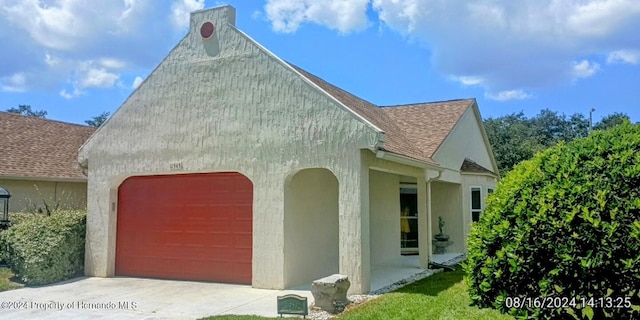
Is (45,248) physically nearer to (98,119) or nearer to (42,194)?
(42,194)

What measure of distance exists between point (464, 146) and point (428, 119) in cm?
177

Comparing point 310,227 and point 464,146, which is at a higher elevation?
point 464,146

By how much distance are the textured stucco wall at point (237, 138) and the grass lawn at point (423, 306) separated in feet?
3.73

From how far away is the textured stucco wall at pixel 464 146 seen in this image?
16664 millimetres

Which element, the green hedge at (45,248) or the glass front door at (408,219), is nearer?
the green hedge at (45,248)

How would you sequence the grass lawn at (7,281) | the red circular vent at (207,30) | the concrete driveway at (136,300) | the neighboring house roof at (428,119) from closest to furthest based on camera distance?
the concrete driveway at (136,300) → the grass lawn at (7,281) → the red circular vent at (207,30) → the neighboring house roof at (428,119)

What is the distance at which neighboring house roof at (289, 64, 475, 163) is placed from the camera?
15547mm

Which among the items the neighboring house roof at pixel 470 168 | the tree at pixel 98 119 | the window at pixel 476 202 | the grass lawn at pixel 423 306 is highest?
the tree at pixel 98 119

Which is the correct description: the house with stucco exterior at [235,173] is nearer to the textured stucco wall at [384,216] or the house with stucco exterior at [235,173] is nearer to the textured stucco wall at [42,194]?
the textured stucco wall at [384,216]

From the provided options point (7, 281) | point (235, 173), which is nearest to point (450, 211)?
point (235, 173)

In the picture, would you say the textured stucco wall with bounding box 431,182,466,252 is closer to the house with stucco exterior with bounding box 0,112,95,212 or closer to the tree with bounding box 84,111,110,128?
the house with stucco exterior with bounding box 0,112,95,212

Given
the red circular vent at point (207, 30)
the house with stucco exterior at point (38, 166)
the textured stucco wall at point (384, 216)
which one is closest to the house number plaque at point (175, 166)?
the red circular vent at point (207, 30)

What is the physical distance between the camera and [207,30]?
12656mm

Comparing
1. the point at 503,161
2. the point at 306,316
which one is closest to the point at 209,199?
the point at 306,316
